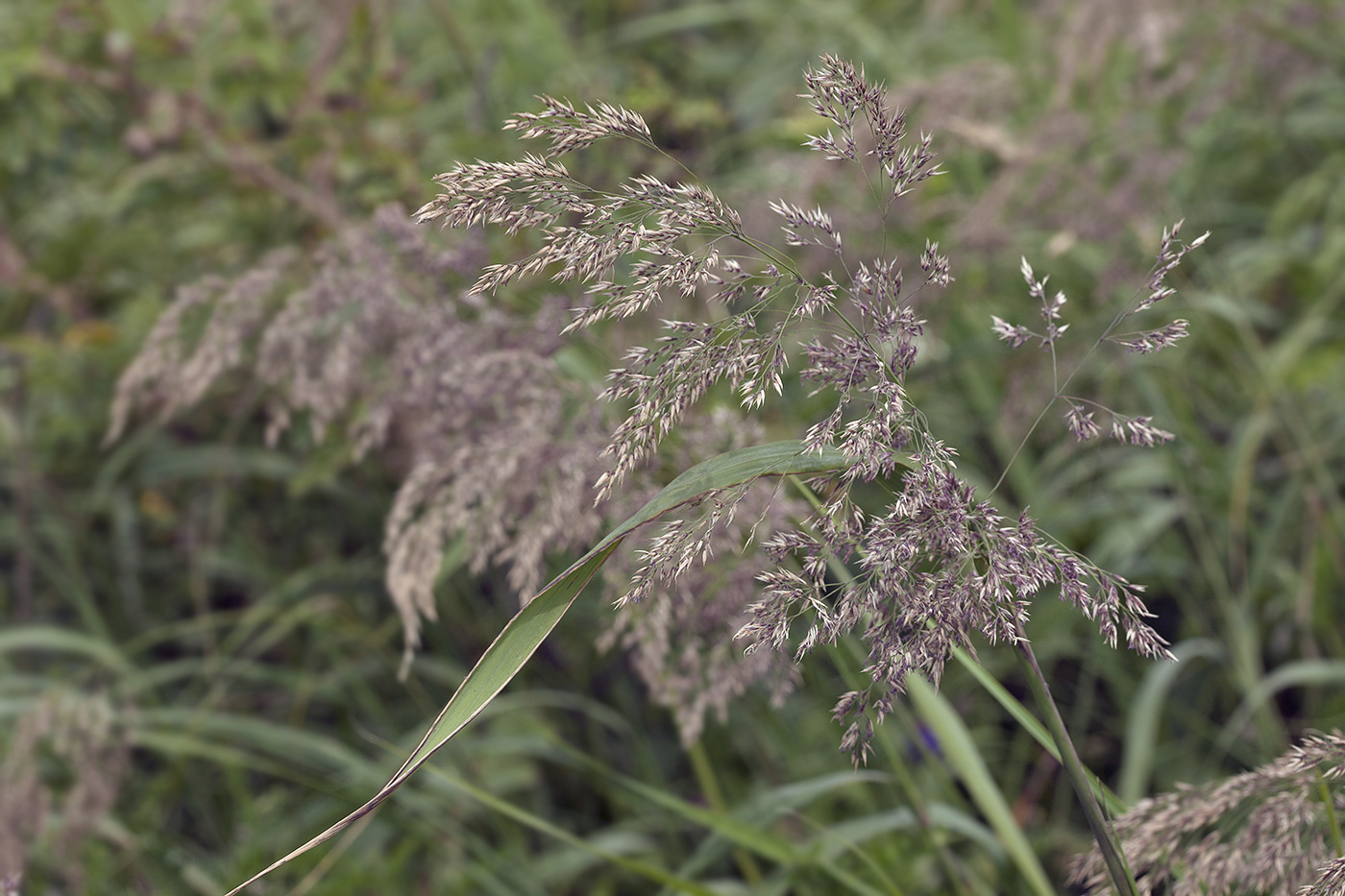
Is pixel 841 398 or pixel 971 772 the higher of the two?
pixel 841 398

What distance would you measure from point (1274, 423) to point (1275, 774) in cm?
156

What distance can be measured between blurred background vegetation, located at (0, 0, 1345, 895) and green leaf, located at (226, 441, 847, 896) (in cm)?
72

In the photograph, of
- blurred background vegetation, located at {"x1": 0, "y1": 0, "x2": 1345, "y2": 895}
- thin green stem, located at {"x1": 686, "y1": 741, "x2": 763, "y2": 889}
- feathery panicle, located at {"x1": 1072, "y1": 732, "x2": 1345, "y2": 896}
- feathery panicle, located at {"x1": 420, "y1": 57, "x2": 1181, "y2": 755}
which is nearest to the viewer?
feathery panicle, located at {"x1": 420, "y1": 57, "x2": 1181, "y2": 755}

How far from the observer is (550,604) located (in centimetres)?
92

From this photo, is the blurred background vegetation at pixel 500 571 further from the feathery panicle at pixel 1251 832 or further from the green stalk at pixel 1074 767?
the green stalk at pixel 1074 767

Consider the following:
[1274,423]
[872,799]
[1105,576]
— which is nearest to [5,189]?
[872,799]

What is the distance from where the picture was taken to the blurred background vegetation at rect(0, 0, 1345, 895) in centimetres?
195

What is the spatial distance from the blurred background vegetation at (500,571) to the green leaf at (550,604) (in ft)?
2.37

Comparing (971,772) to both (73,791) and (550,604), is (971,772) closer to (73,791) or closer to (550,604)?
(550,604)

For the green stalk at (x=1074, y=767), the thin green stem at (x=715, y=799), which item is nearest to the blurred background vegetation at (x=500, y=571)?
the thin green stem at (x=715, y=799)

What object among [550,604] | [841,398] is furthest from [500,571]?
[841,398]

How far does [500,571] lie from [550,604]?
4.83ft

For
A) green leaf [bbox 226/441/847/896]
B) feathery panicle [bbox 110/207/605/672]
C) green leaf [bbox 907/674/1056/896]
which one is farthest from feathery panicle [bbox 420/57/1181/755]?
green leaf [bbox 907/674/1056/896]

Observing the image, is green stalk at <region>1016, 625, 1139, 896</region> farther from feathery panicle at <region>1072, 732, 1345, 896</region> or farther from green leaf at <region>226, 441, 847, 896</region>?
green leaf at <region>226, 441, 847, 896</region>
